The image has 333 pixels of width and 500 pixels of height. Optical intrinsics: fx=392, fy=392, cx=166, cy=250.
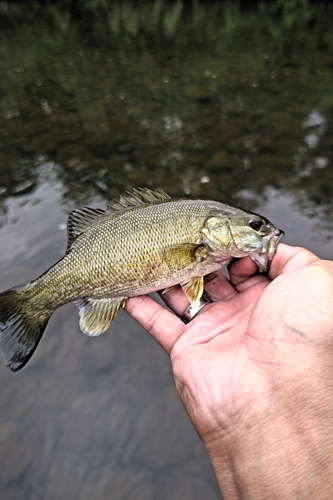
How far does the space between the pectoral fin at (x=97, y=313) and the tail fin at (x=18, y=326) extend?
33cm

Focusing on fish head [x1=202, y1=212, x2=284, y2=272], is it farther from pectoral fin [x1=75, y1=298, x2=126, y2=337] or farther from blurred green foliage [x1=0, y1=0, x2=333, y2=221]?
blurred green foliage [x1=0, y1=0, x2=333, y2=221]

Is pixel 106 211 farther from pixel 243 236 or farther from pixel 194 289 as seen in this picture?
pixel 243 236

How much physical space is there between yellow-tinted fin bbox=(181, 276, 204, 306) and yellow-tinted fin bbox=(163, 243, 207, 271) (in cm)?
18

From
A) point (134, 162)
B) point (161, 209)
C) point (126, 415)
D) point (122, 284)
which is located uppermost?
point (161, 209)

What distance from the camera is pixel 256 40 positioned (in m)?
19.7

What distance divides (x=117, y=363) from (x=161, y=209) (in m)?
2.19

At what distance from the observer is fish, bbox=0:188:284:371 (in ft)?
10.5

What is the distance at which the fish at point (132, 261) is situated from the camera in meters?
3.19

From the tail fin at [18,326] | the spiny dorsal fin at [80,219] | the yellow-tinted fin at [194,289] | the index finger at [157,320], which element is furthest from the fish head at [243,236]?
the tail fin at [18,326]

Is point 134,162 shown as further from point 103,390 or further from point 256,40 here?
point 256,40

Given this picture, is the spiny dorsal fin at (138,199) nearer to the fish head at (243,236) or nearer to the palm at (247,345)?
the fish head at (243,236)

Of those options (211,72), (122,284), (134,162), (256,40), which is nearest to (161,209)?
(122,284)

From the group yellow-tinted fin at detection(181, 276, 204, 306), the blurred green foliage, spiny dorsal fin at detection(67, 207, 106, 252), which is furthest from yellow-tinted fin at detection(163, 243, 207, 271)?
the blurred green foliage

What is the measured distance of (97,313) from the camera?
11.2 feet
